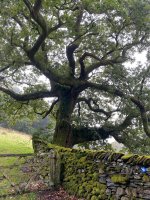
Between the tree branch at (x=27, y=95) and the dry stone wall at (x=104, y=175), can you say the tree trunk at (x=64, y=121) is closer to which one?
the tree branch at (x=27, y=95)

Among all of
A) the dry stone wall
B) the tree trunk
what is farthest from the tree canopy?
the dry stone wall

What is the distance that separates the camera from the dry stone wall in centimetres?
775

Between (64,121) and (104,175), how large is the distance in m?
10.5

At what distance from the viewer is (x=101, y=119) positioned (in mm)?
20422

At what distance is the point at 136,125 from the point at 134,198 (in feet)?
42.2

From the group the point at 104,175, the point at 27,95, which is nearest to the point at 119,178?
the point at 104,175

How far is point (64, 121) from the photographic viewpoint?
19.6 metres

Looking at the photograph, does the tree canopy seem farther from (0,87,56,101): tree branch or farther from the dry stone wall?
the dry stone wall

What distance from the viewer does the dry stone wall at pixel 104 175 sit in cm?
775

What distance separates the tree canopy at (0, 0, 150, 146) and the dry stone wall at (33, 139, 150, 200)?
702 centimetres

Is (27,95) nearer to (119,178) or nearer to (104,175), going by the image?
(104,175)

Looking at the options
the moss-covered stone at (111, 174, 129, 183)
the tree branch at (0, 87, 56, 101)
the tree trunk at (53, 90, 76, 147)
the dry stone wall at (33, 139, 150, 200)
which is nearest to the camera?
the dry stone wall at (33, 139, 150, 200)

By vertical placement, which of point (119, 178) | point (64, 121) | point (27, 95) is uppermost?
point (27, 95)

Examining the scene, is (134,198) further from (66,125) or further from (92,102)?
(92,102)
